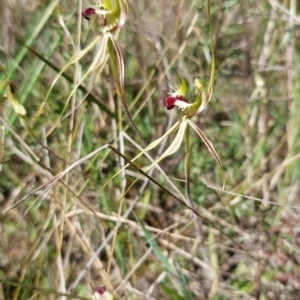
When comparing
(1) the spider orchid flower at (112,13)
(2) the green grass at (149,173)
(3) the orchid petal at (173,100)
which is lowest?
(2) the green grass at (149,173)

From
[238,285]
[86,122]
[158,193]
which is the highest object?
[86,122]

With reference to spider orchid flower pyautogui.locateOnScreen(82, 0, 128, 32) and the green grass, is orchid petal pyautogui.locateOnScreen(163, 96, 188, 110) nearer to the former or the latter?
spider orchid flower pyautogui.locateOnScreen(82, 0, 128, 32)

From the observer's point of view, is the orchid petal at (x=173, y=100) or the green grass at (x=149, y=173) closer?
the orchid petal at (x=173, y=100)

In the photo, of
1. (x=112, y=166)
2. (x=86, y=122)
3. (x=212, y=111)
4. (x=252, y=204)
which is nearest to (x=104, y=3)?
(x=86, y=122)

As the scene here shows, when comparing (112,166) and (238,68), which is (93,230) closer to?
(112,166)

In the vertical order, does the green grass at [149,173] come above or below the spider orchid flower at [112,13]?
below

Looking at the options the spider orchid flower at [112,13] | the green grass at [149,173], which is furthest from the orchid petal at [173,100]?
the green grass at [149,173]

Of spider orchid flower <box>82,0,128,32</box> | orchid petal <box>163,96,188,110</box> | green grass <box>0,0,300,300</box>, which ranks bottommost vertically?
green grass <box>0,0,300,300</box>

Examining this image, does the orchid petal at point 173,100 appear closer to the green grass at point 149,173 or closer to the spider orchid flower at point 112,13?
the spider orchid flower at point 112,13

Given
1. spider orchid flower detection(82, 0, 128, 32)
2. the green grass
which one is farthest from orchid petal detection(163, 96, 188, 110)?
the green grass
